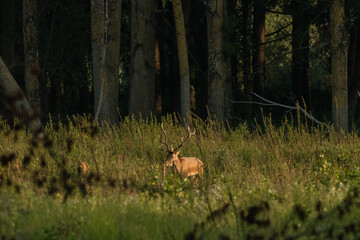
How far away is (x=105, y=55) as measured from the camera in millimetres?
14727

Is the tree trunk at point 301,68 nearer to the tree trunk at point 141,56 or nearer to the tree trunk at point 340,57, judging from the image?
the tree trunk at point 141,56

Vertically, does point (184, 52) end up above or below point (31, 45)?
below

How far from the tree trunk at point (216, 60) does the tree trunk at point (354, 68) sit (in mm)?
6139

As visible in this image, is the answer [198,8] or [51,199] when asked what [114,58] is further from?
[51,199]

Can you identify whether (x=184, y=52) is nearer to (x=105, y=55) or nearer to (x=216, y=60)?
(x=216, y=60)

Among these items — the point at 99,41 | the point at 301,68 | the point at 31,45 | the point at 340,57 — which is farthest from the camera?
the point at 301,68

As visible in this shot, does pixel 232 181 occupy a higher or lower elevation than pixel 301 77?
lower

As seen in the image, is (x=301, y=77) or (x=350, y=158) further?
Result: (x=301, y=77)

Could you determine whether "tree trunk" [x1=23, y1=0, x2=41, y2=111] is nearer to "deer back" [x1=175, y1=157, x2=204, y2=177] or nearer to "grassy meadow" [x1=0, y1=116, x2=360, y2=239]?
"grassy meadow" [x1=0, y1=116, x2=360, y2=239]

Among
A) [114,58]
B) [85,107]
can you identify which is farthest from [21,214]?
[85,107]

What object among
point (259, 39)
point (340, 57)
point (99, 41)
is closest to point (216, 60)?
point (99, 41)

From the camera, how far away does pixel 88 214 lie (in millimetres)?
5785

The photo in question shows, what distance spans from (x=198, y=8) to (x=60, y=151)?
13.5 meters

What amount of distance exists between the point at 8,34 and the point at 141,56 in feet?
24.9
